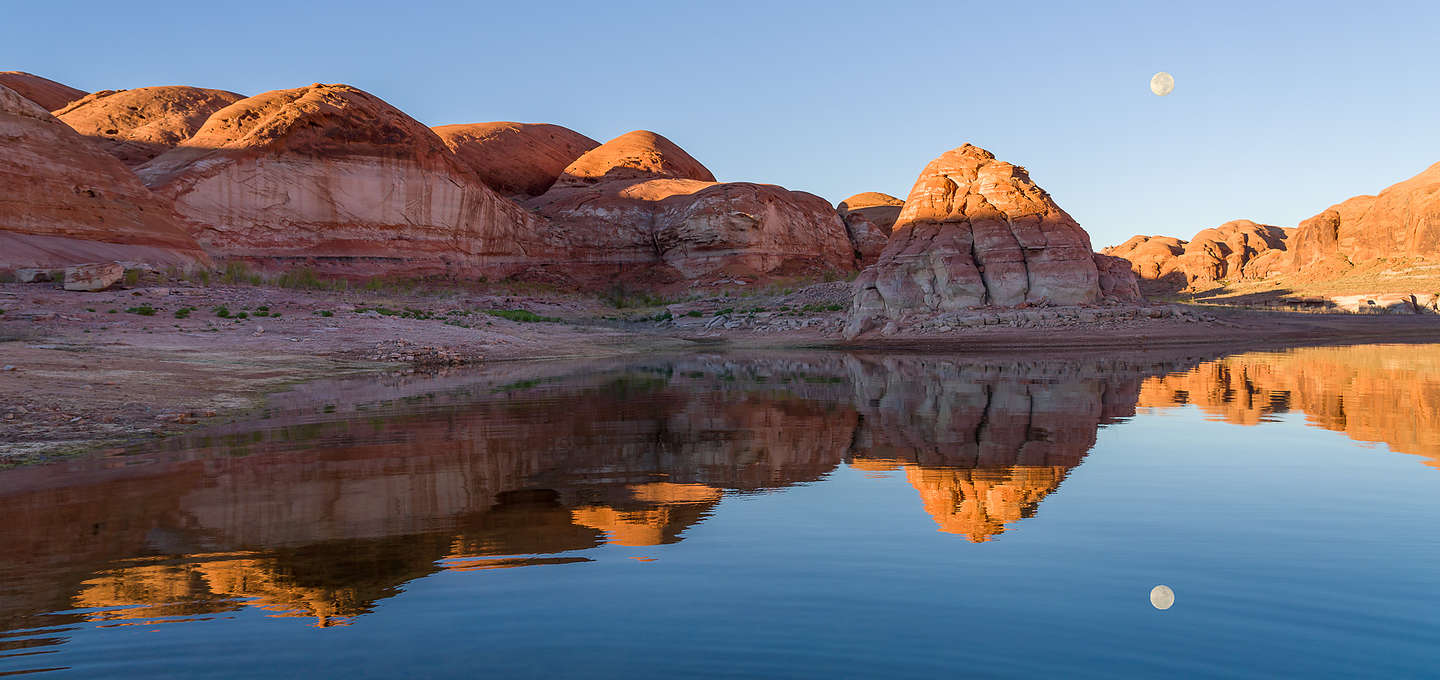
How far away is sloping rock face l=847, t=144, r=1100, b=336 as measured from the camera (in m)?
33.3

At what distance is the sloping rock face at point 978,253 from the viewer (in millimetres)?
33344

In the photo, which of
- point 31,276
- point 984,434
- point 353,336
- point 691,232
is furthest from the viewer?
point 691,232

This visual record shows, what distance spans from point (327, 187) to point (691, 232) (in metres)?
22.8

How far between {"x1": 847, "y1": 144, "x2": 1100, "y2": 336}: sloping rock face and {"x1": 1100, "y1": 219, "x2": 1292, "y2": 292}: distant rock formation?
5015cm

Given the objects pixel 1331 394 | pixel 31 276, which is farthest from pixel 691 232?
pixel 1331 394

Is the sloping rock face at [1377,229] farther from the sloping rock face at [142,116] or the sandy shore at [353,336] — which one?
the sloping rock face at [142,116]

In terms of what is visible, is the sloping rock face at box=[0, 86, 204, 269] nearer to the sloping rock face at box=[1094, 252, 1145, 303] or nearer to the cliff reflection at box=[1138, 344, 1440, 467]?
the cliff reflection at box=[1138, 344, 1440, 467]

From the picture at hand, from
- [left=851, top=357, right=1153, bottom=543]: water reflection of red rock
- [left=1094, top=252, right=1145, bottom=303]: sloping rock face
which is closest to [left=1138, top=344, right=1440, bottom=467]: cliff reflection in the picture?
[left=851, top=357, right=1153, bottom=543]: water reflection of red rock

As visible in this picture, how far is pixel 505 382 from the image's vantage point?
56.6 feet

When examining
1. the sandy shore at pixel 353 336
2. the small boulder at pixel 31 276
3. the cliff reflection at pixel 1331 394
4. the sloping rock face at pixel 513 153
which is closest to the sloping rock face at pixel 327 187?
the sandy shore at pixel 353 336

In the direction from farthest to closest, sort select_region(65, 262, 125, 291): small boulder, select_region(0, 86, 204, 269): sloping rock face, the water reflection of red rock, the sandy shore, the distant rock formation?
the distant rock formation → select_region(0, 86, 204, 269): sloping rock face → select_region(65, 262, 125, 291): small boulder → the sandy shore → the water reflection of red rock

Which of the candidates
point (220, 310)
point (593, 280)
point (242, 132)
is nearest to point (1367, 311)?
point (593, 280)

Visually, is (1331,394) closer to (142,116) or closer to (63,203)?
(63,203)

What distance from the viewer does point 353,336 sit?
2392 cm
